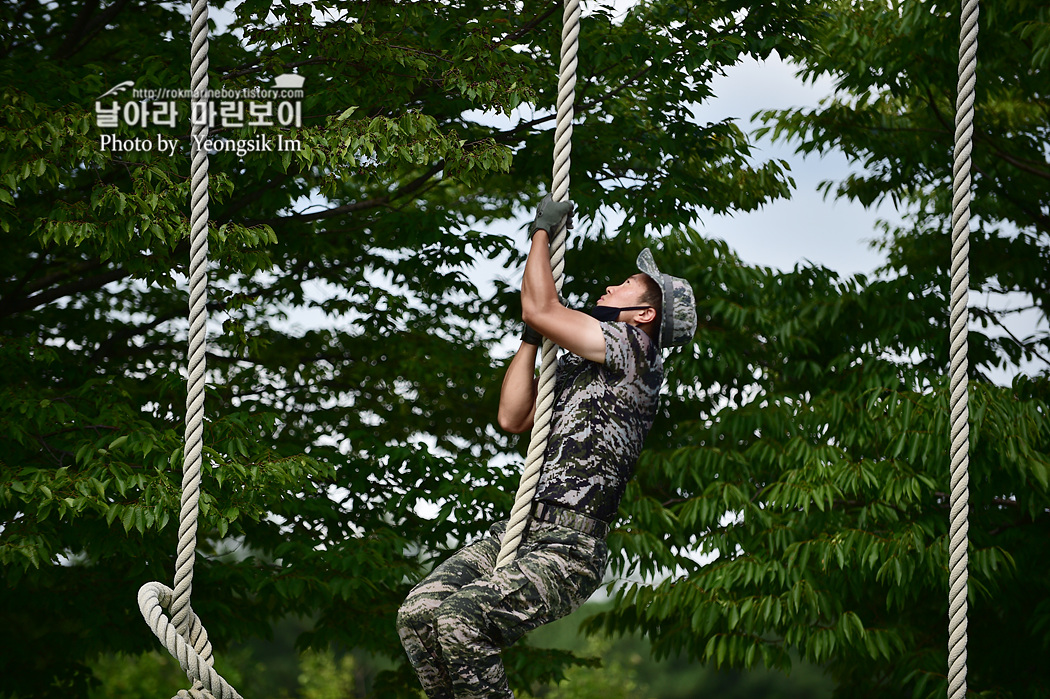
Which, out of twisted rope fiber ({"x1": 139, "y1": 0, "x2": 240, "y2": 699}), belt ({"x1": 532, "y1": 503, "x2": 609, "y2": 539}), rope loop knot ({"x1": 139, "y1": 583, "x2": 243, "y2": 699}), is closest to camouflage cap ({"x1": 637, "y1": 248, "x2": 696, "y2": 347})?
belt ({"x1": 532, "y1": 503, "x2": 609, "y2": 539})

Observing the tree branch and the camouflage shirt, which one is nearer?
the camouflage shirt

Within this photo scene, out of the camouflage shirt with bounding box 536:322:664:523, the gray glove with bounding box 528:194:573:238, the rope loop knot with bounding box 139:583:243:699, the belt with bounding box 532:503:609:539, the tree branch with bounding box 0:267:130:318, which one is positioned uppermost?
the tree branch with bounding box 0:267:130:318

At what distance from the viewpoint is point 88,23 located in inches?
239

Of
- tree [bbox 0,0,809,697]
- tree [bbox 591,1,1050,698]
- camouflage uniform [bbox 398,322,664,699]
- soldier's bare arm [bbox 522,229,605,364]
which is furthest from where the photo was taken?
tree [bbox 591,1,1050,698]

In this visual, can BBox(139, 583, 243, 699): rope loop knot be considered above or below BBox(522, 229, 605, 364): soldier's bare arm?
below

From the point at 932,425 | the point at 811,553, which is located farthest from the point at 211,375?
the point at 932,425

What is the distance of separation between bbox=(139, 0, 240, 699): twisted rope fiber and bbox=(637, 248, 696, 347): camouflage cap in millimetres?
1165

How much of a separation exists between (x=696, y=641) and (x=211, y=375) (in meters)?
3.87

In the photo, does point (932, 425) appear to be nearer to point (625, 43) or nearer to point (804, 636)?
point (804, 636)

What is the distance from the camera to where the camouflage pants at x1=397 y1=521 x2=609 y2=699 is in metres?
2.35

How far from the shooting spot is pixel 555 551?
2.48 metres

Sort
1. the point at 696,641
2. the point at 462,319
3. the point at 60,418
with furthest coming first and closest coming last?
the point at 462,319 → the point at 696,641 → the point at 60,418

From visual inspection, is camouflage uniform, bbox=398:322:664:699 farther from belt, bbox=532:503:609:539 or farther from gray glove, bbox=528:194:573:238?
gray glove, bbox=528:194:573:238

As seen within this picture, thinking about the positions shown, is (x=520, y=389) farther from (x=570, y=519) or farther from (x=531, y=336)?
(x=570, y=519)
